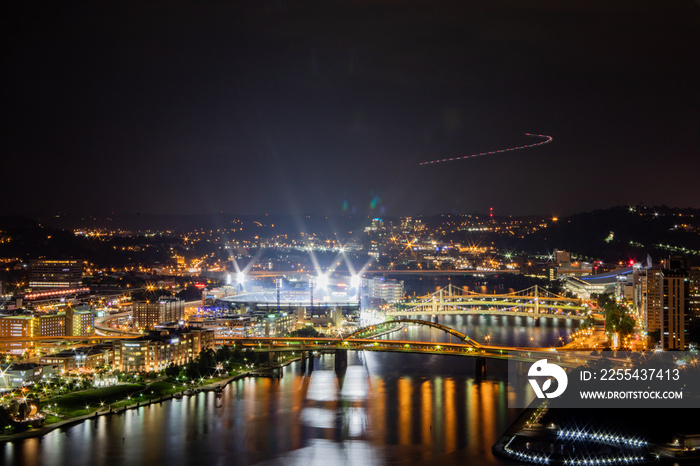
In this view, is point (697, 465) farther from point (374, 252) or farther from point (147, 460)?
point (374, 252)

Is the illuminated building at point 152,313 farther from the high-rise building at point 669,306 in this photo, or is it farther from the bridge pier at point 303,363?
the high-rise building at point 669,306

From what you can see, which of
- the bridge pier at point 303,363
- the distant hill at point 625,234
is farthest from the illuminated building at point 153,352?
the distant hill at point 625,234

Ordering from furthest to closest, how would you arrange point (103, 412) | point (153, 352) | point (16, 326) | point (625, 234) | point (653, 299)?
point (625, 234) < point (16, 326) < point (653, 299) < point (153, 352) < point (103, 412)

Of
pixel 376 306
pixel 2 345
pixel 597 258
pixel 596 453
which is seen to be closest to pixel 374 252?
pixel 597 258

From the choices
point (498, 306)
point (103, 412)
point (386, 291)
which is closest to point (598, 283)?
point (498, 306)

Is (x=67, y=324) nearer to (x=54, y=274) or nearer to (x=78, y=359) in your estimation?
(x=78, y=359)

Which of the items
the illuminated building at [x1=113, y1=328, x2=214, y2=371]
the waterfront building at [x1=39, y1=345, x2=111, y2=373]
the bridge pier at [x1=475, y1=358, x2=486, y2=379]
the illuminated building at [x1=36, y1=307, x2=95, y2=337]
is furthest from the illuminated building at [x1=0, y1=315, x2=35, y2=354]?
the bridge pier at [x1=475, y1=358, x2=486, y2=379]

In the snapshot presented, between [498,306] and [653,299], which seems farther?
[498,306]
